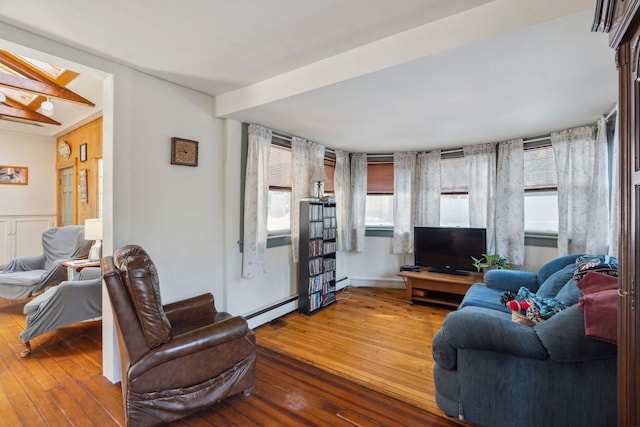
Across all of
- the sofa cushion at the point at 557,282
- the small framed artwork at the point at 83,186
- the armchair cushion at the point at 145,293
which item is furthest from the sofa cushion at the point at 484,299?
the small framed artwork at the point at 83,186

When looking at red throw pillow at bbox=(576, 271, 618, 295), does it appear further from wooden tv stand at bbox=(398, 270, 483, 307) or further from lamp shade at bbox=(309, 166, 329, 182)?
lamp shade at bbox=(309, 166, 329, 182)

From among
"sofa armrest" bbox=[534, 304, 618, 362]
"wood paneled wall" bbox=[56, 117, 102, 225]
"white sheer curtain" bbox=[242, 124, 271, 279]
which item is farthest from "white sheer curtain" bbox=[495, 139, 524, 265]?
"wood paneled wall" bbox=[56, 117, 102, 225]

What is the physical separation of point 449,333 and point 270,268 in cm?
230

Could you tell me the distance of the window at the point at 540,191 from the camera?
3723mm

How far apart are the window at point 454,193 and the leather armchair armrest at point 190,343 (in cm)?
354

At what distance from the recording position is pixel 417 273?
13.8 ft

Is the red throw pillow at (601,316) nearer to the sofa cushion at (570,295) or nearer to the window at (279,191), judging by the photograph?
the sofa cushion at (570,295)

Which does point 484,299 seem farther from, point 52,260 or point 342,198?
point 52,260

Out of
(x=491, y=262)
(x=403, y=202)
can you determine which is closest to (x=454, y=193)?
(x=403, y=202)

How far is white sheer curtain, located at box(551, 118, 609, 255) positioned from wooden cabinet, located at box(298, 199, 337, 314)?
2768mm

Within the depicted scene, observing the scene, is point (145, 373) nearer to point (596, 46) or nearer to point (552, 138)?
point (596, 46)

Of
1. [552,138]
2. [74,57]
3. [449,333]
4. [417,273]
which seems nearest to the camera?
[449,333]

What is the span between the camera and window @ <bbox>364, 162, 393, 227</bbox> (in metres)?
5.04

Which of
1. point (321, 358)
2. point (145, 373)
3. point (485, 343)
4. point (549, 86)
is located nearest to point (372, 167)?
point (549, 86)
